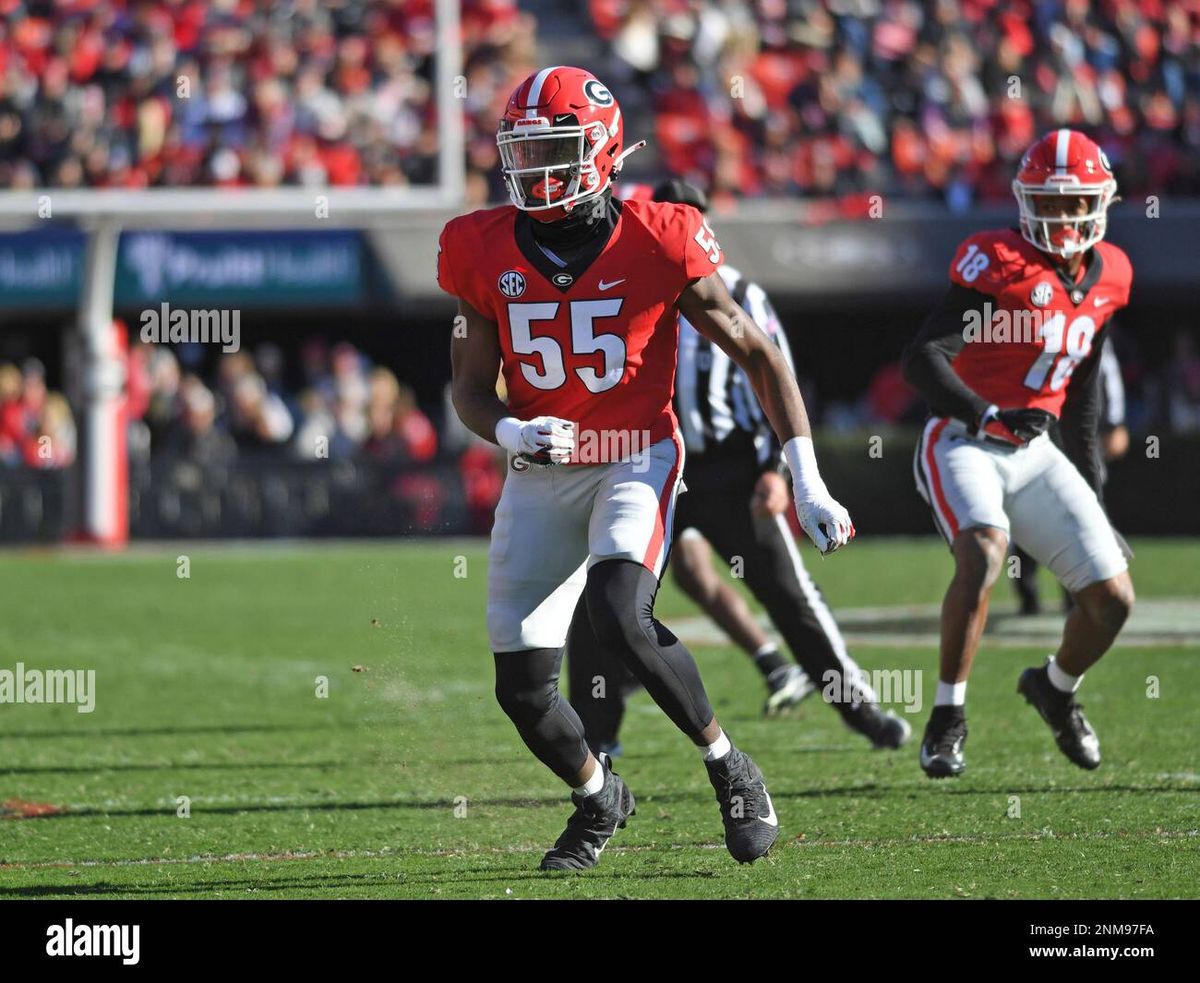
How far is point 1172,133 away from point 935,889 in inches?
605

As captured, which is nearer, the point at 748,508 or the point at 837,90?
the point at 748,508

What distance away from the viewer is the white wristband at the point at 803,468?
15.4 ft

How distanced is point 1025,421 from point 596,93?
176 cm

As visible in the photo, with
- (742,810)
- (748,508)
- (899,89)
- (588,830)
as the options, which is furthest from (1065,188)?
(899,89)

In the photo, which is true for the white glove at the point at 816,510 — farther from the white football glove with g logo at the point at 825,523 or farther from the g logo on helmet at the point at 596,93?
the g logo on helmet at the point at 596,93

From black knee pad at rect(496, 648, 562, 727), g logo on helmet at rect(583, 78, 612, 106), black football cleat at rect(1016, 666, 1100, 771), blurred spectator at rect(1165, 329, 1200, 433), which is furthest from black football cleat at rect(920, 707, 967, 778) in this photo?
blurred spectator at rect(1165, 329, 1200, 433)

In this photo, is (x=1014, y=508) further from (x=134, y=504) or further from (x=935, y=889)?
(x=134, y=504)

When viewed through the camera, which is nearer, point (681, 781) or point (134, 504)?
point (681, 781)

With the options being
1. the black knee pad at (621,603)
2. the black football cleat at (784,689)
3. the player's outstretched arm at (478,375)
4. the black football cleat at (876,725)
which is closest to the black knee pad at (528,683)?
the black knee pad at (621,603)

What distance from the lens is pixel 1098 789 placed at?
19.2ft

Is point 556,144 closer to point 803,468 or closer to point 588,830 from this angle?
point 803,468

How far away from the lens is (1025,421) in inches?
231
